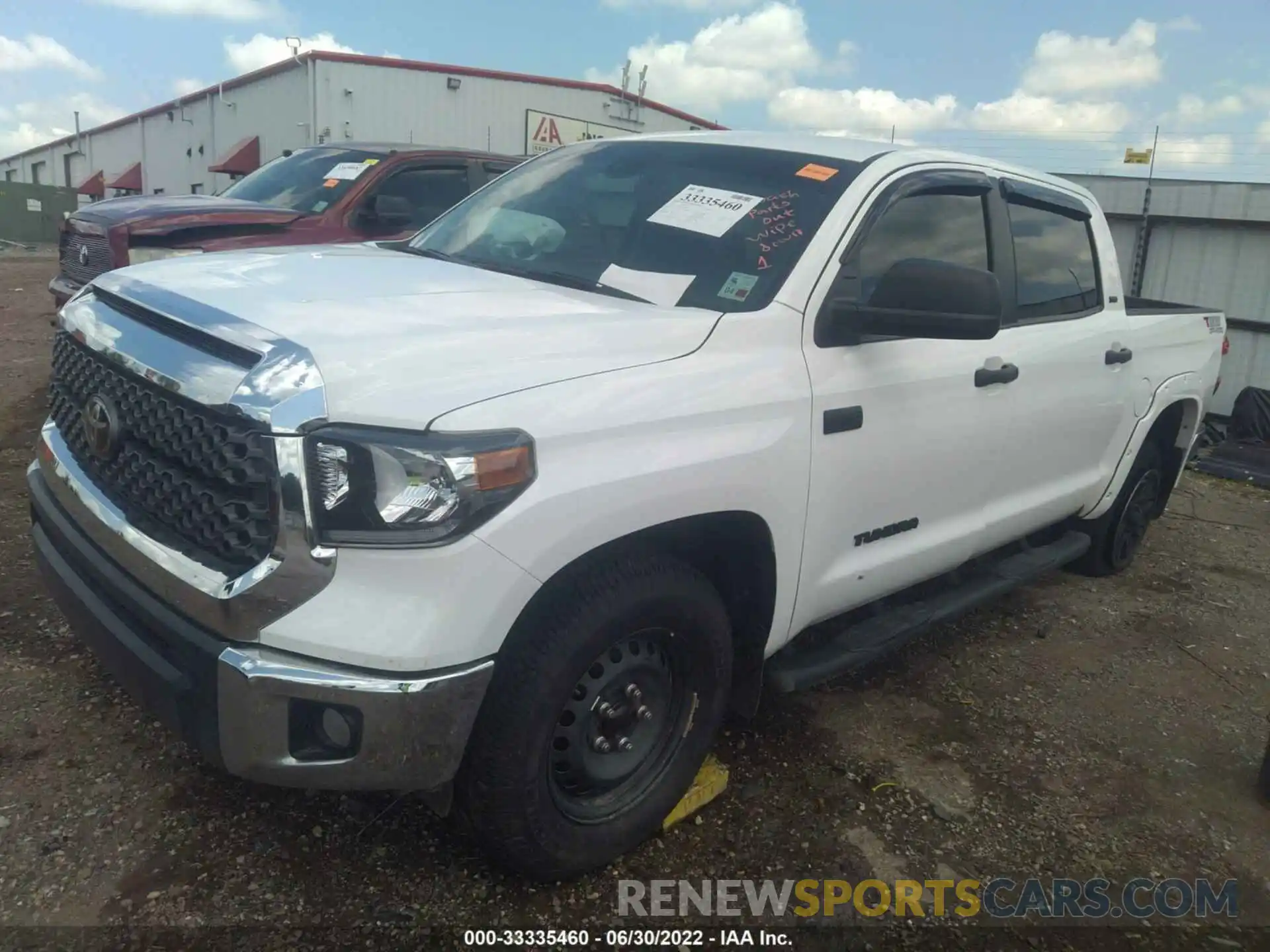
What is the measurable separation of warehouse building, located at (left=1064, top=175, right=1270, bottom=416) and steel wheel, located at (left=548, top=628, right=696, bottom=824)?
10107 mm

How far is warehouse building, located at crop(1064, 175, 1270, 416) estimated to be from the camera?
36.1ft

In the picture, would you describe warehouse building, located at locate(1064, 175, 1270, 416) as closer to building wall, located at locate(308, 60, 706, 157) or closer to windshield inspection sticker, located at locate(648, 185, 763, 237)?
windshield inspection sticker, located at locate(648, 185, 763, 237)

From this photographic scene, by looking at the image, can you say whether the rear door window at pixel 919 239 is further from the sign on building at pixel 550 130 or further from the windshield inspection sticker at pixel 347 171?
the sign on building at pixel 550 130

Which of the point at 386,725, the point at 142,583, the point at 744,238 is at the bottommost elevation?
the point at 386,725

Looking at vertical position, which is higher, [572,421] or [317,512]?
[572,421]

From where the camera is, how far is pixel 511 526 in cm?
197

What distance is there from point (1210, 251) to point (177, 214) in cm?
1101

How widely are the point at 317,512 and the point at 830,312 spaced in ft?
5.02

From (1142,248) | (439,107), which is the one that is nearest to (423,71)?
(439,107)

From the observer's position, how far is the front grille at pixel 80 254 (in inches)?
233

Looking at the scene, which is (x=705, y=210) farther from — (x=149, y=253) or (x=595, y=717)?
(x=149, y=253)

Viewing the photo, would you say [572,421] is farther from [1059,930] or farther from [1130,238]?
[1130,238]

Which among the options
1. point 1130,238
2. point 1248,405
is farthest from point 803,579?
point 1130,238

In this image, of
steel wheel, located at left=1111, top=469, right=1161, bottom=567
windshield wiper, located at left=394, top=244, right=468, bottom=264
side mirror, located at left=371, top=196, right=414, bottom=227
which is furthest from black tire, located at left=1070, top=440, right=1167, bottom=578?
side mirror, located at left=371, top=196, right=414, bottom=227
